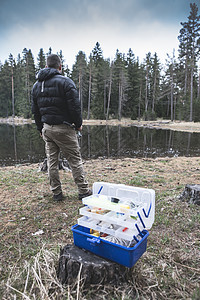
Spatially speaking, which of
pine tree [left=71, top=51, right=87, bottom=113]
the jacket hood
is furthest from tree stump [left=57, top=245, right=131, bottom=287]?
→ pine tree [left=71, top=51, right=87, bottom=113]

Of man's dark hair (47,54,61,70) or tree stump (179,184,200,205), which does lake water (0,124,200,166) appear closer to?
man's dark hair (47,54,61,70)

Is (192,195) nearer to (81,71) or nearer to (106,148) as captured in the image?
(106,148)

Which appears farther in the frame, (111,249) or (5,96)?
(5,96)

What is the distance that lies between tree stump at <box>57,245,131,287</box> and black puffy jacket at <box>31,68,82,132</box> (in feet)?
7.19

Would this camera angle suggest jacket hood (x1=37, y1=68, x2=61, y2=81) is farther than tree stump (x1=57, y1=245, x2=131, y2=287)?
Yes

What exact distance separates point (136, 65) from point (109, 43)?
1387 centimetres

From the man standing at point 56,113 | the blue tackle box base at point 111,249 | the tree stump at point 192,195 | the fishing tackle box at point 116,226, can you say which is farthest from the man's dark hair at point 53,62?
the tree stump at point 192,195

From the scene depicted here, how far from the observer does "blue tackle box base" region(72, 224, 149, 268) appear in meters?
1.73

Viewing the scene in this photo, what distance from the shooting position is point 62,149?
3.62 meters

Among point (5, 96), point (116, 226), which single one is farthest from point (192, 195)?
point (5, 96)

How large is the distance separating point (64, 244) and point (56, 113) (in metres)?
2.01

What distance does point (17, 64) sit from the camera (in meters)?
52.4

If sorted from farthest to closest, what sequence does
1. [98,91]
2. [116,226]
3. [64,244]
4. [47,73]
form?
[98,91] → [47,73] → [64,244] → [116,226]

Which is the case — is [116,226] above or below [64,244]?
above
